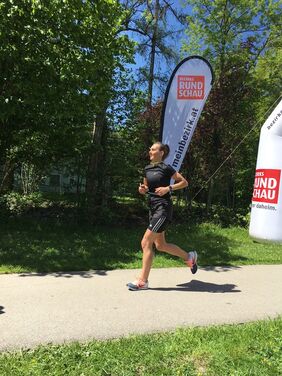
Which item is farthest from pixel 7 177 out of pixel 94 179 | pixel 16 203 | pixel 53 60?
pixel 53 60

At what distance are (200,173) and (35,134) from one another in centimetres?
539

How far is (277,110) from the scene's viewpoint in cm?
966

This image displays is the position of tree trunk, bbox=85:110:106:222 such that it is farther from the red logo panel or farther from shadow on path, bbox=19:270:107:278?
shadow on path, bbox=19:270:107:278

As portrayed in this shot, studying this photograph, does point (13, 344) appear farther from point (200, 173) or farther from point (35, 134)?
point (200, 173)

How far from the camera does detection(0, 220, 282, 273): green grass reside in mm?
7312

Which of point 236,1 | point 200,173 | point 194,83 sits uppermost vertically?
point 236,1

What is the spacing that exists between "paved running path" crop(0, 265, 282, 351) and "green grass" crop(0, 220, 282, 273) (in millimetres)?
683

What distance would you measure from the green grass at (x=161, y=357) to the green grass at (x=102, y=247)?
300 centimetres

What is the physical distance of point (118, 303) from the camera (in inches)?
206

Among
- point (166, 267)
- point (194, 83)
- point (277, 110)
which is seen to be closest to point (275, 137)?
point (277, 110)

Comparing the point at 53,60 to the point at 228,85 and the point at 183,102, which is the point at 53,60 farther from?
the point at 228,85

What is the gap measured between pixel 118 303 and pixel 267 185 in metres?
5.70

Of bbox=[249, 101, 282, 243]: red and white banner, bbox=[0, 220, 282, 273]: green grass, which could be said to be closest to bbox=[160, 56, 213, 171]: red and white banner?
bbox=[249, 101, 282, 243]: red and white banner

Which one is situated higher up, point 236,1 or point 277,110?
point 236,1
